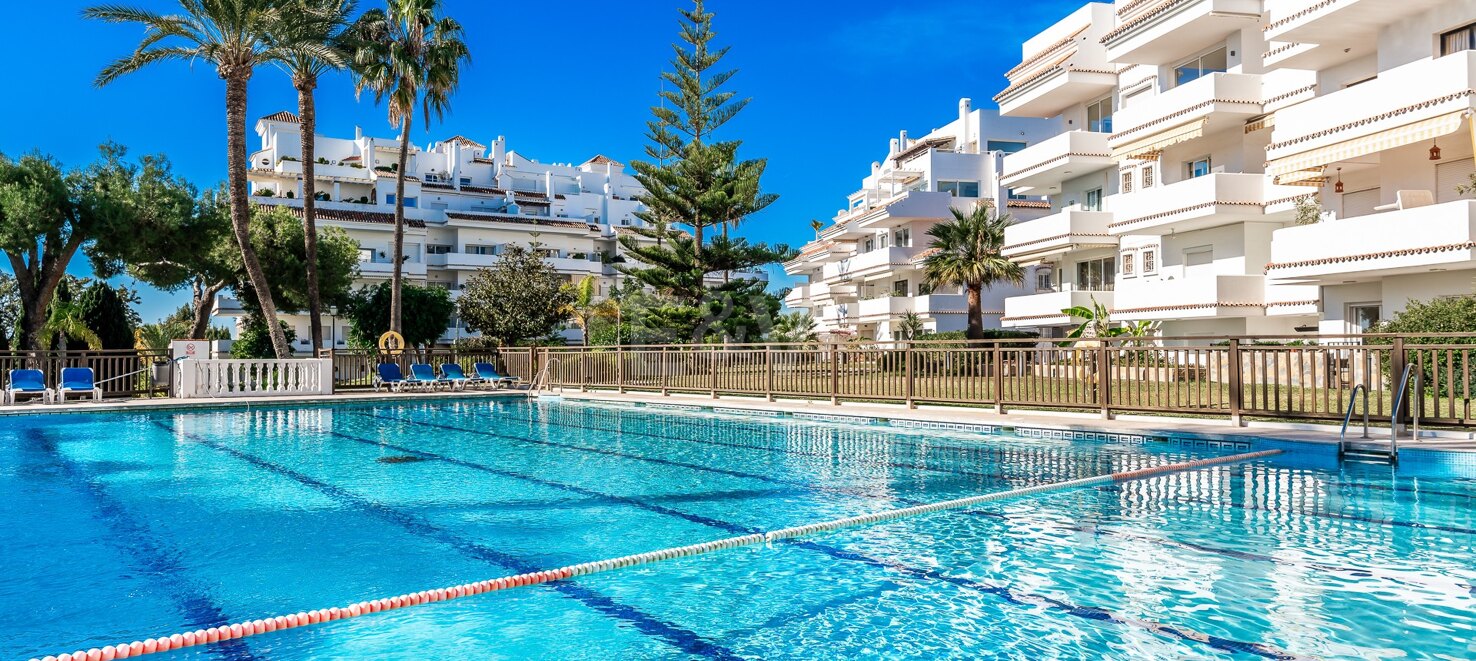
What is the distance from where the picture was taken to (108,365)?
21.9 metres

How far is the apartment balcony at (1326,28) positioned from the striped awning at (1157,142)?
217cm

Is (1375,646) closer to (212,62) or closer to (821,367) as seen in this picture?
(821,367)

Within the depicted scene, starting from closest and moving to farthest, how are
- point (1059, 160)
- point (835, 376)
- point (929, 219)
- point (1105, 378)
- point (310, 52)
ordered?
point (1105, 378) < point (835, 376) < point (310, 52) < point (1059, 160) < point (929, 219)

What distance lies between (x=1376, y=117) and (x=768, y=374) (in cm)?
1266

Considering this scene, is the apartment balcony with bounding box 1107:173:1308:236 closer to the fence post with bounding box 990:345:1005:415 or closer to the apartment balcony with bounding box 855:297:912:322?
the fence post with bounding box 990:345:1005:415

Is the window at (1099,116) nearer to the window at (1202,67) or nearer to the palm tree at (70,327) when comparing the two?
the window at (1202,67)

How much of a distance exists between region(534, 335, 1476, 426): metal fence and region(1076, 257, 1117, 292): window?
1044 centimetres

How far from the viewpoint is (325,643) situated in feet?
14.7

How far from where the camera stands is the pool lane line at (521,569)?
445 centimetres

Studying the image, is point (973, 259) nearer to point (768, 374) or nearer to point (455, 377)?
point (768, 374)

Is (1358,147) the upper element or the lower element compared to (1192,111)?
lower

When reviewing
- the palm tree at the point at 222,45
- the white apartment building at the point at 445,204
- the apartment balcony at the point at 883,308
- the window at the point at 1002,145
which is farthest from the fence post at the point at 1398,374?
the white apartment building at the point at 445,204

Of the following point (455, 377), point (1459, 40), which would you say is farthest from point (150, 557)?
point (1459, 40)

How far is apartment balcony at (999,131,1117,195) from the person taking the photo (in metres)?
30.1
